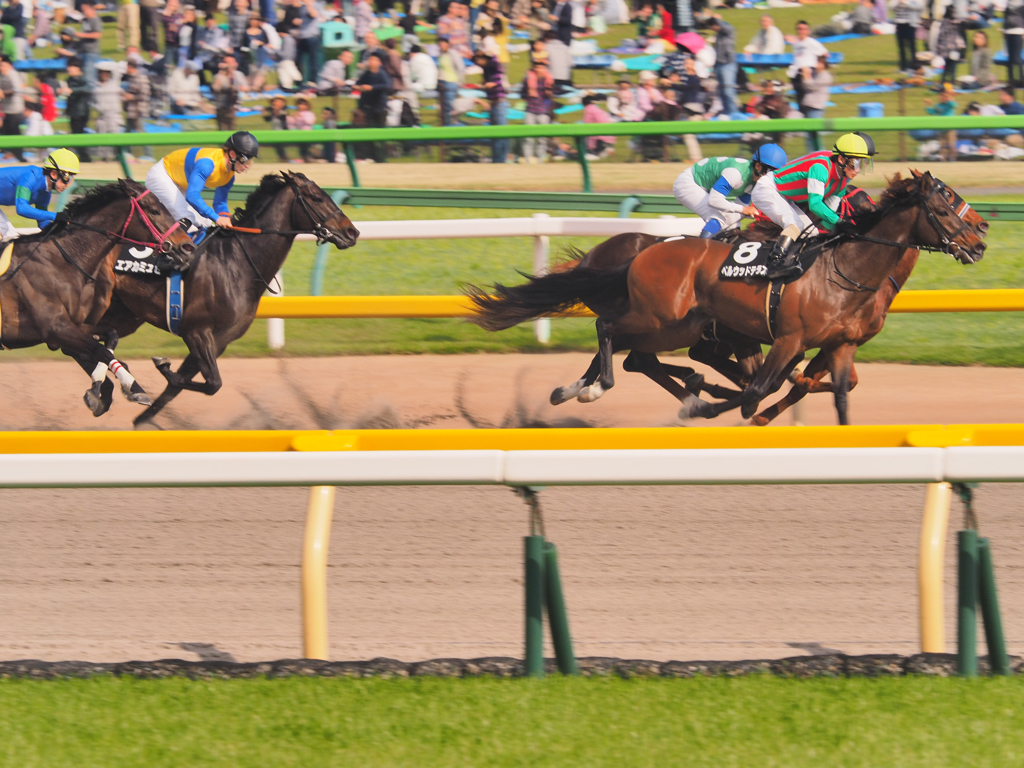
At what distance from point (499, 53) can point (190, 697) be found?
926 cm

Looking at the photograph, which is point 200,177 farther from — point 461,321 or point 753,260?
point 753,260

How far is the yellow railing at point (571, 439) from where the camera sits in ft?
10.3

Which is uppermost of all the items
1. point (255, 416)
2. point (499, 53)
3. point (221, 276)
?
point (499, 53)

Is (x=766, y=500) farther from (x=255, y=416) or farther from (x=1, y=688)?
(x=255, y=416)

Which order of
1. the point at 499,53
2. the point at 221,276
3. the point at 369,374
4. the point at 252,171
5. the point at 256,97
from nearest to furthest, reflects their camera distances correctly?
the point at 221,276, the point at 369,374, the point at 252,171, the point at 256,97, the point at 499,53

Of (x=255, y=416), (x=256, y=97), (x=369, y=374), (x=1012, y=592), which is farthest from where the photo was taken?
(x=256, y=97)

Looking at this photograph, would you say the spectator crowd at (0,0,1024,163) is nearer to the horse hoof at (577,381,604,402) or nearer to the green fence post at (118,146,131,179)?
the green fence post at (118,146,131,179)

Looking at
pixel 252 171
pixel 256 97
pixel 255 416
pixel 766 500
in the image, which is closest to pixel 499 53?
pixel 256 97

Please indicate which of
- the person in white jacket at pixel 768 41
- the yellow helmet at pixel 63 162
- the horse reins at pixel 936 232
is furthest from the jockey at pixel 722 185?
the person in white jacket at pixel 768 41

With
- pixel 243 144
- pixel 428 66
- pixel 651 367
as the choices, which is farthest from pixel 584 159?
pixel 428 66

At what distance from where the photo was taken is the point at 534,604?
9.05ft

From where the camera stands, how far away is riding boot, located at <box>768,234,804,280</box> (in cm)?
580

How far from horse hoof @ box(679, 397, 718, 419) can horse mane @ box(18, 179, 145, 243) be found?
2989 mm

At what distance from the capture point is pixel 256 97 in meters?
9.81
